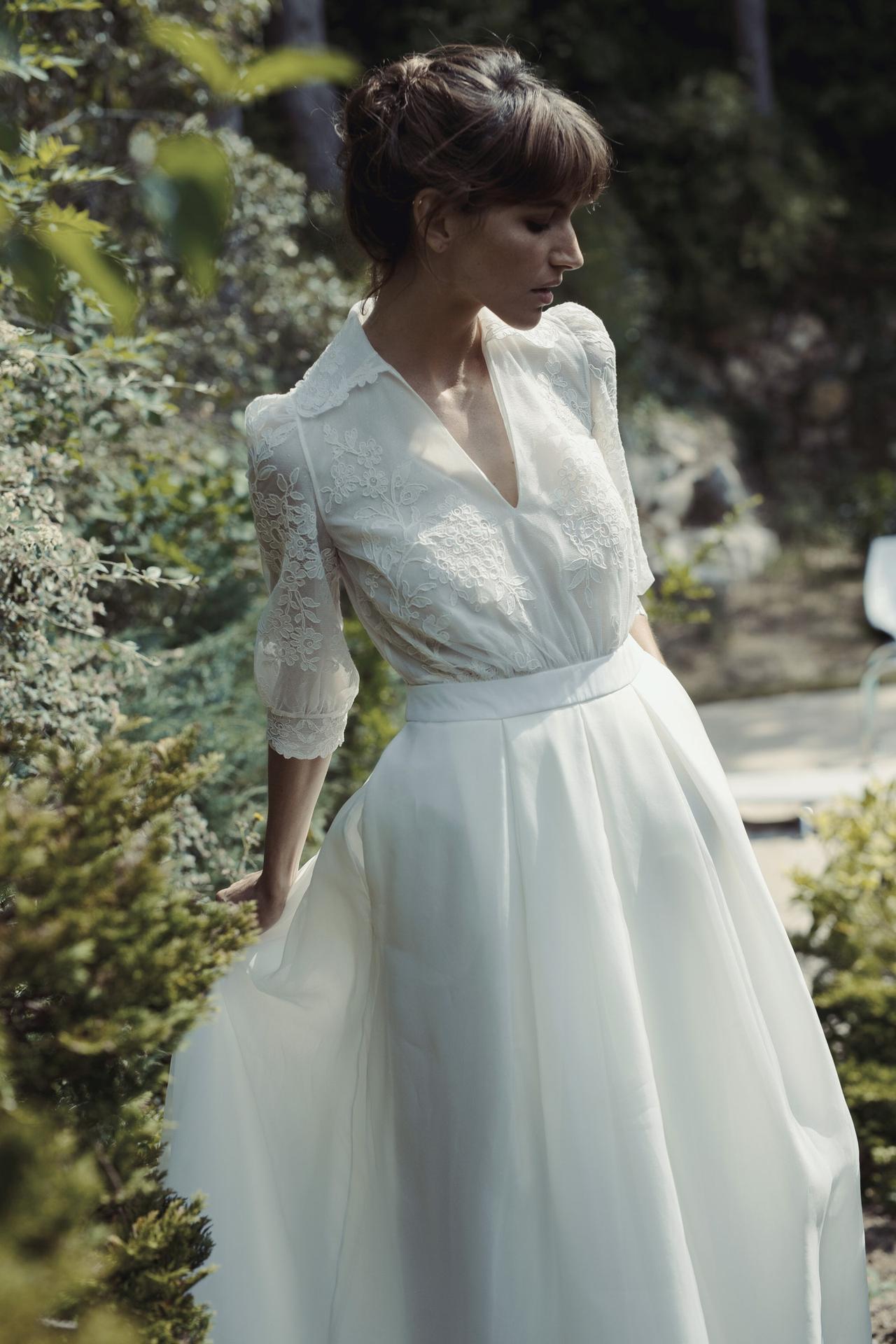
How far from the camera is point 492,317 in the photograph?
1.93 m

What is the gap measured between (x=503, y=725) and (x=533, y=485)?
33 centimetres

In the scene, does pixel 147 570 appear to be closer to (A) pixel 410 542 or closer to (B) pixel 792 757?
(A) pixel 410 542

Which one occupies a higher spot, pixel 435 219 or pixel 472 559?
pixel 435 219

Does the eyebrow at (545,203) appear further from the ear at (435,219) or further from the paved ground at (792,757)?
the paved ground at (792,757)

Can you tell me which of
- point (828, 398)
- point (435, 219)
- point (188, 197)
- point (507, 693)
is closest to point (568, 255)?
point (435, 219)

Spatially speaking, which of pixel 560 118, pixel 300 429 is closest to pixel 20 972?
pixel 300 429

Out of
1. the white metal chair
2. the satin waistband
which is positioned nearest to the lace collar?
the satin waistband

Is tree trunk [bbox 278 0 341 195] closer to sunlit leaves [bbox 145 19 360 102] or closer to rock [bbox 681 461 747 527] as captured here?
rock [bbox 681 461 747 527]

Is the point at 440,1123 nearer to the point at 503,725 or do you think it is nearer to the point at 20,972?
the point at 503,725

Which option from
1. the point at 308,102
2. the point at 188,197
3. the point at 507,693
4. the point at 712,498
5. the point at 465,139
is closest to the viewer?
the point at 188,197

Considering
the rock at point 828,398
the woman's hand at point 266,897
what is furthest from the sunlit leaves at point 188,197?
the rock at point 828,398

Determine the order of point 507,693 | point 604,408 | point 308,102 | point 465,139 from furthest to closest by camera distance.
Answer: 1. point 308,102
2. point 604,408
3. point 507,693
4. point 465,139

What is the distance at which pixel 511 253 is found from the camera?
165 centimetres

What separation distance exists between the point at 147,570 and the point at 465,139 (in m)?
0.88
